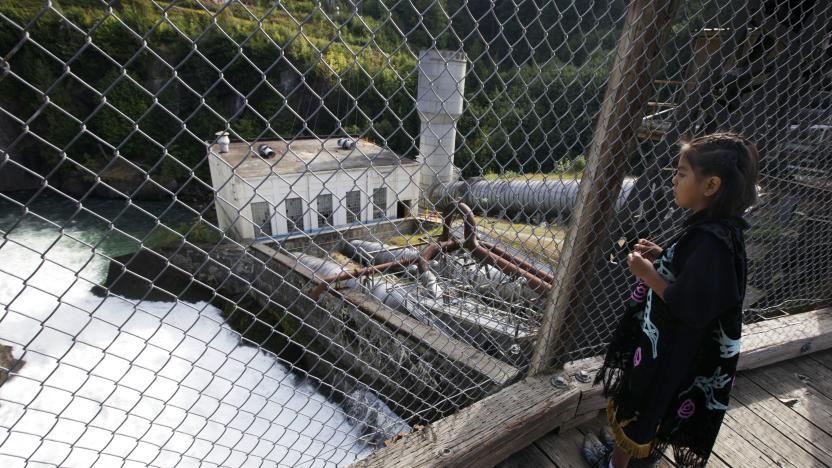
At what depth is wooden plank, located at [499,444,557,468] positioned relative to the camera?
5.32ft

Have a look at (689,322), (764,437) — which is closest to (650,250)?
(689,322)

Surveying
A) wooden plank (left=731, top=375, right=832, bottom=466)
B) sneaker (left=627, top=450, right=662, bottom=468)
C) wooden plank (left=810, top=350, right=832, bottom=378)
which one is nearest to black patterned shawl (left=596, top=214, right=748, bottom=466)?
sneaker (left=627, top=450, right=662, bottom=468)

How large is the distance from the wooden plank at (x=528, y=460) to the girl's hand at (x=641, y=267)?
849mm

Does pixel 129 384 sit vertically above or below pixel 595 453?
below

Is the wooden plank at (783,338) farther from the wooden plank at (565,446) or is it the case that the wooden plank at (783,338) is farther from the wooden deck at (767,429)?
the wooden plank at (565,446)

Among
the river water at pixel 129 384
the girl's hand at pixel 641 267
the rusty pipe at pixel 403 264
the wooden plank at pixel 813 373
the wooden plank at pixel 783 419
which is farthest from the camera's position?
the river water at pixel 129 384

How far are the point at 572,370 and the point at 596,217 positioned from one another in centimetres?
70

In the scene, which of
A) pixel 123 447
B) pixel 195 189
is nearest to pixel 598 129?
pixel 123 447

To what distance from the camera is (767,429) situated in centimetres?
183

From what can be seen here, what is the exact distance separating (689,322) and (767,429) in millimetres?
1191

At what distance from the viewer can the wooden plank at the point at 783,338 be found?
2093 millimetres

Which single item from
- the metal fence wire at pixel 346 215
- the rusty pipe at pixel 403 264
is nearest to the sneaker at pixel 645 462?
the metal fence wire at pixel 346 215

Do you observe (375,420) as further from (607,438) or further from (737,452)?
(737,452)

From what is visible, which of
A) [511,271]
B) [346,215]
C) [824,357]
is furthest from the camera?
[346,215]
